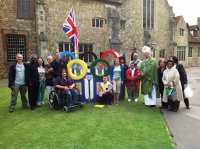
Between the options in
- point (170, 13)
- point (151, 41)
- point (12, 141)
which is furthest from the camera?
point (170, 13)

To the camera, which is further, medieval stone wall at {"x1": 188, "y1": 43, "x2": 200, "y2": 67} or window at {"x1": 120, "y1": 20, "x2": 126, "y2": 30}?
medieval stone wall at {"x1": 188, "y1": 43, "x2": 200, "y2": 67}

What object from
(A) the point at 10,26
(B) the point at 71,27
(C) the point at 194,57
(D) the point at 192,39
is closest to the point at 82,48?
(A) the point at 10,26

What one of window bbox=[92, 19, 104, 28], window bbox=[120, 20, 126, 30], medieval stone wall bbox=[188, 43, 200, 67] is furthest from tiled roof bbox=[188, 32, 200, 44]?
window bbox=[92, 19, 104, 28]

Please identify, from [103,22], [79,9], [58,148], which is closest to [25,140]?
[58,148]

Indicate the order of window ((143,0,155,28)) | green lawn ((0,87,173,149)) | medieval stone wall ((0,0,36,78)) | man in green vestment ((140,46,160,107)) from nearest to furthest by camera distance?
green lawn ((0,87,173,149))
man in green vestment ((140,46,160,107))
medieval stone wall ((0,0,36,78))
window ((143,0,155,28))

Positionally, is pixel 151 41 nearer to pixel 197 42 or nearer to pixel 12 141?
pixel 197 42

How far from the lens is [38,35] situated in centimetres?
1606

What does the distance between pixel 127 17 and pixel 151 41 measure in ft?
17.2

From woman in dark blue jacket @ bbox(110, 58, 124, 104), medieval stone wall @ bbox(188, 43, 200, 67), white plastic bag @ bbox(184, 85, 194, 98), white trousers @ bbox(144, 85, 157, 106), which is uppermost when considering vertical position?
medieval stone wall @ bbox(188, 43, 200, 67)

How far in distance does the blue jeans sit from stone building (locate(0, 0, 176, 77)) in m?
10.8

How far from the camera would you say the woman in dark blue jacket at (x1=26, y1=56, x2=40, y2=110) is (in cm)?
629

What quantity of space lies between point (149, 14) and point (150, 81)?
20.5m

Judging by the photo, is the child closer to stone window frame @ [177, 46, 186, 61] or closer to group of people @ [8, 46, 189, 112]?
group of people @ [8, 46, 189, 112]

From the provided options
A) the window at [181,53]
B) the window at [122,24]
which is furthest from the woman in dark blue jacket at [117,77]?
the window at [181,53]
